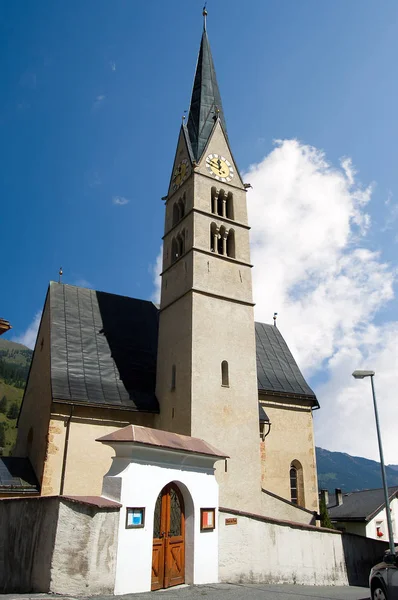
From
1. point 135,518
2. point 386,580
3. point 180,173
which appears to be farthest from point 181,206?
point 386,580

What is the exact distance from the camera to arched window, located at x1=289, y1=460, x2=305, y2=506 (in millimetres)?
25266

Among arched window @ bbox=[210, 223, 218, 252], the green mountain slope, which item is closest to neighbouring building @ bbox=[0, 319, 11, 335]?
arched window @ bbox=[210, 223, 218, 252]

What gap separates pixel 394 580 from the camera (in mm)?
8227

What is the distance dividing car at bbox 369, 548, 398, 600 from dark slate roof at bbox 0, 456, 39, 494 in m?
13.2

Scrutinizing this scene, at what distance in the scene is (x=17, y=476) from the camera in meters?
19.0

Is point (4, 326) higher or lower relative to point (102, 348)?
lower

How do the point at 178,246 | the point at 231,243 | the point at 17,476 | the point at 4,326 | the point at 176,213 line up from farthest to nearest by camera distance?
1. the point at 176,213
2. the point at 178,246
3. the point at 231,243
4. the point at 17,476
5. the point at 4,326

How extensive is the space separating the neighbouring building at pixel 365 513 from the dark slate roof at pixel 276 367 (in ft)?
41.8

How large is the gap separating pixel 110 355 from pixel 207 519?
13.3 meters

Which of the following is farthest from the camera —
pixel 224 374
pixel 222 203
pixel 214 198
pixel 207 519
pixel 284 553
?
pixel 222 203

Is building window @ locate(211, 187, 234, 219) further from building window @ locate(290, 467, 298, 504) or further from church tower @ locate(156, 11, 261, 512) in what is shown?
building window @ locate(290, 467, 298, 504)

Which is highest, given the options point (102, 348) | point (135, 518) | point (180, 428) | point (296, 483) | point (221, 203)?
point (221, 203)

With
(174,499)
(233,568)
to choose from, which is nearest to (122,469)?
(174,499)

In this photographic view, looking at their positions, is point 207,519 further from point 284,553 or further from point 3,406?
point 3,406
